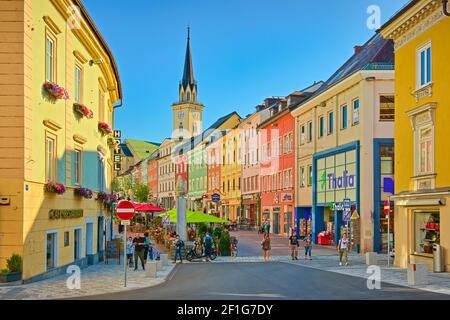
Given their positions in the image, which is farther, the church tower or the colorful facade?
the church tower

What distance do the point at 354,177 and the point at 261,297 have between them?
22.5m

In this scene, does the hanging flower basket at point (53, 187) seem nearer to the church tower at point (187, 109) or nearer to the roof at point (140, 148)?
the church tower at point (187, 109)

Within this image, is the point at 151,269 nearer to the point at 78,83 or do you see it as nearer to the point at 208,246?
the point at 78,83

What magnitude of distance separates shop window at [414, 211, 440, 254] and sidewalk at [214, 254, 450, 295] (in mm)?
1232

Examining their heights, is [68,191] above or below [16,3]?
below

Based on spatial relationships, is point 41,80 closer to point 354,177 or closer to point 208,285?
point 208,285

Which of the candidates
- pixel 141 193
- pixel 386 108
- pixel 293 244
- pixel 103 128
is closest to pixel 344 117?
pixel 386 108

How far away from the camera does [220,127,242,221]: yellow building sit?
74.1 m

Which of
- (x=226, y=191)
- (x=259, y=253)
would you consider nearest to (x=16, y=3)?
(x=259, y=253)

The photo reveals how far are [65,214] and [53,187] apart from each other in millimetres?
2459

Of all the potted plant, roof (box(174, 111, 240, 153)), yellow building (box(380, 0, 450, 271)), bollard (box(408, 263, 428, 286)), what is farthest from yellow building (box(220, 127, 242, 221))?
the potted plant

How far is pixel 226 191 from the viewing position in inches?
3189

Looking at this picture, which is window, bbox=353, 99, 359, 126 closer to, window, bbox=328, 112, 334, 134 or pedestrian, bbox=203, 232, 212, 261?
window, bbox=328, 112, 334, 134

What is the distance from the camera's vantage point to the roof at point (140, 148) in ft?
541
